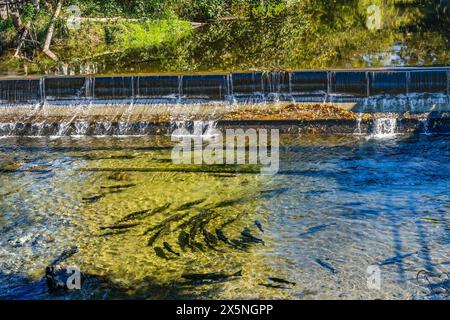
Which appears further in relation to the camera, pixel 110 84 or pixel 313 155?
pixel 110 84

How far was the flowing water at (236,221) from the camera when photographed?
32.8 feet

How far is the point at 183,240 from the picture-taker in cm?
1155

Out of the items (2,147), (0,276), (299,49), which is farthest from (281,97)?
(0,276)

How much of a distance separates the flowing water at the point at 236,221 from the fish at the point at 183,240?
0.04m

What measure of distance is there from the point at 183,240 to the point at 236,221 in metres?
1.31

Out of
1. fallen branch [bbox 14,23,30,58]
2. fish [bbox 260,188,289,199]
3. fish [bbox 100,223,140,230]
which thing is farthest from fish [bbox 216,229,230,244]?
fallen branch [bbox 14,23,30,58]

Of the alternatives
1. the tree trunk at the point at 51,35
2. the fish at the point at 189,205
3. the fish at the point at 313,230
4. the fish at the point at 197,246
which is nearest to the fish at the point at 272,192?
the fish at the point at 189,205

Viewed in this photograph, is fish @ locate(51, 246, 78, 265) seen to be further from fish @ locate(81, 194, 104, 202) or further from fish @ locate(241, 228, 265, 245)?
fish @ locate(241, 228, 265, 245)

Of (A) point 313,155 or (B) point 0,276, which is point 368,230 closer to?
(A) point 313,155

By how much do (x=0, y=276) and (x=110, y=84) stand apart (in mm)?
12196

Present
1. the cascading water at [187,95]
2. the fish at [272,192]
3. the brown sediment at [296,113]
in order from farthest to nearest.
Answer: the cascading water at [187,95] < the brown sediment at [296,113] < the fish at [272,192]

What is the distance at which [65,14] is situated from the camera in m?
31.0

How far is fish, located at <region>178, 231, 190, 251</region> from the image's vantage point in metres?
11.3

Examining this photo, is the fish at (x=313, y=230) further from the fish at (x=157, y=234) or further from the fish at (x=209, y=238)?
the fish at (x=157, y=234)
